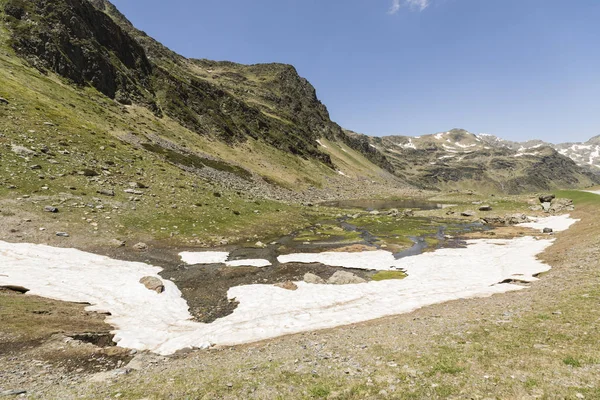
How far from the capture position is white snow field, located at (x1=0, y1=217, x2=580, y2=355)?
59.2ft

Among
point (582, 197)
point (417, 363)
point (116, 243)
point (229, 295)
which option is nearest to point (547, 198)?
point (582, 197)

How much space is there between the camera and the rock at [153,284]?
942 inches

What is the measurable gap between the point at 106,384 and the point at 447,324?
52.4 feet

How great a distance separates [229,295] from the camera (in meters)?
25.0

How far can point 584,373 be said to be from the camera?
9.60 meters

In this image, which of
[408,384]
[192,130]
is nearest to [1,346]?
[408,384]

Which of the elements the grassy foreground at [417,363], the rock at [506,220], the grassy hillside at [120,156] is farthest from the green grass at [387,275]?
the rock at [506,220]

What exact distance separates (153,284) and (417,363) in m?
20.6

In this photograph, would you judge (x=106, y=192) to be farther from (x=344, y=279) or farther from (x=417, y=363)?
(x=417, y=363)

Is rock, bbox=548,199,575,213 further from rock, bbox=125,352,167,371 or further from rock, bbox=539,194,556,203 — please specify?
rock, bbox=125,352,167,371

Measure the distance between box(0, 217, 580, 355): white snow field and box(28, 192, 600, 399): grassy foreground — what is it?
8.09ft

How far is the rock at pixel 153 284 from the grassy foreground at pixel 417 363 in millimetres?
10413

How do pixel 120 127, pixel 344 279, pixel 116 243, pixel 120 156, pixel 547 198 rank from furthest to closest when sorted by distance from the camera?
pixel 120 127 < pixel 547 198 < pixel 120 156 < pixel 116 243 < pixel 344 279

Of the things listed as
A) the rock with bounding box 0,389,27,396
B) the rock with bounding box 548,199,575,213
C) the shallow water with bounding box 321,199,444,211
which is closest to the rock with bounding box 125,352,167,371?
the rock with bounding box 0,389,27,396
